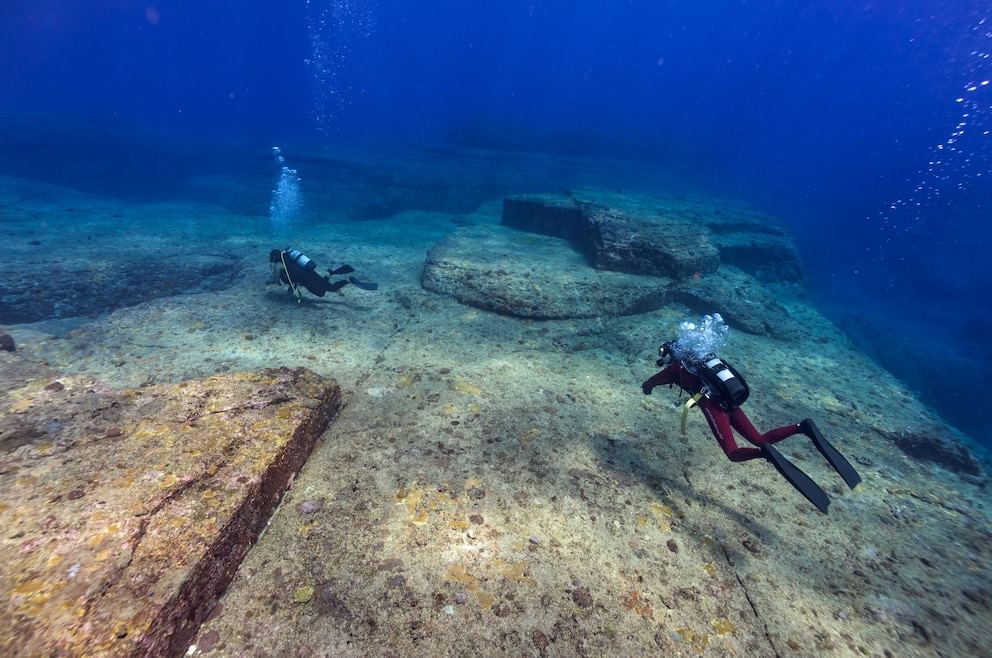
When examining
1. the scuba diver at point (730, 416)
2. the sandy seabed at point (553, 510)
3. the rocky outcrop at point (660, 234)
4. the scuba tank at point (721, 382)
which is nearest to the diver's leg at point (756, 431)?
the scuba diver at point (730, 416)

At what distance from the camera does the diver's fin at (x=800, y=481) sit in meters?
2.84

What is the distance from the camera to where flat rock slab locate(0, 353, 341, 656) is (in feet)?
5.65

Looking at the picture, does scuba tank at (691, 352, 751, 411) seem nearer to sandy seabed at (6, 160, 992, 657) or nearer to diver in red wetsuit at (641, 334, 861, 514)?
diver in red wetsuit at (641, 334, 861, 514)

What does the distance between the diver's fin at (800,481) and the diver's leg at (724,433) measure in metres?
0.19

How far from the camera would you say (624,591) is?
2.44m

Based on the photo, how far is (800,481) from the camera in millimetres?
2939

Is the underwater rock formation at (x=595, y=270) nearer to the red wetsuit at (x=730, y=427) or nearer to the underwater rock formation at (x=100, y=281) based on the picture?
the red wetsuit at (x=730, y=427)

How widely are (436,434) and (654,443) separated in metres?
2.13

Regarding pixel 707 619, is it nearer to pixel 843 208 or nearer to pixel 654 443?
pixel 654 443

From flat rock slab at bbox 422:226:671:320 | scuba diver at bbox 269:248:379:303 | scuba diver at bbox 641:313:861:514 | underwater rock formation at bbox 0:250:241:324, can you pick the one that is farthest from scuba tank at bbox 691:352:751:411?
underwater rock formation at bbox 0:250:241:324

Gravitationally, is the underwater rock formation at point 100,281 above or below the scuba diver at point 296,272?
below

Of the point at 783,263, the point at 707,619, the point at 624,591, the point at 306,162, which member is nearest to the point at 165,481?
the point at 624,591

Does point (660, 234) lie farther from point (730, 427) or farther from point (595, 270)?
point (730, 427)

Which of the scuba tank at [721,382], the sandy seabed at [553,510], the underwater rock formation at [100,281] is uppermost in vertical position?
the scuba tank at [721,382]
